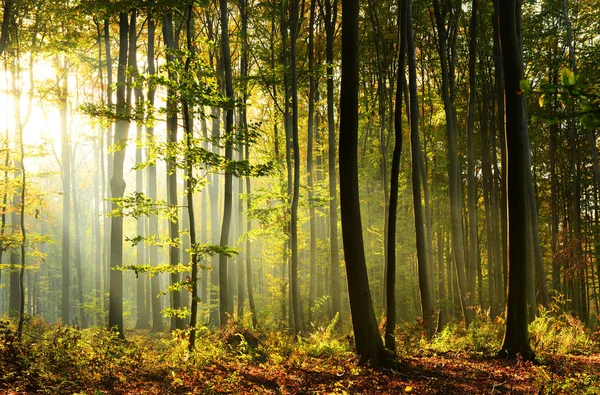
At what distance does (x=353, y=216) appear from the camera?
24.1 feet

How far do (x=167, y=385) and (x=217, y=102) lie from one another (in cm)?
508

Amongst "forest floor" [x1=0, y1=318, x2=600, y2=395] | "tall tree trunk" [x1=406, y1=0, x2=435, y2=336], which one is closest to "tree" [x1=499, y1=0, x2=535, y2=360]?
"forest floor" [x1=0, y1=318, x2=600, y2=395]

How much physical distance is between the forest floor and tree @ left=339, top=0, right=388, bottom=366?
1.54 feet

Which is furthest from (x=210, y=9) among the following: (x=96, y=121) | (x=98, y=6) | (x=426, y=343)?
(x=426, y=343)

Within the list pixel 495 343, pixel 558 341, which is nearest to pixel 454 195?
pixel 558 341

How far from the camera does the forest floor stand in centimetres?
606

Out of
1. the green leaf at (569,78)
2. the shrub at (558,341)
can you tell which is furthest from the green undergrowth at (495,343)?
the green leaf at (569,78)

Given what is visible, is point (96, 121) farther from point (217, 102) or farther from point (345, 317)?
point (345, 317)

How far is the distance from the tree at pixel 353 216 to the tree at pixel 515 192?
98.6 inches

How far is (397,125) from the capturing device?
8391 mm

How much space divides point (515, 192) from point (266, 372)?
538cm

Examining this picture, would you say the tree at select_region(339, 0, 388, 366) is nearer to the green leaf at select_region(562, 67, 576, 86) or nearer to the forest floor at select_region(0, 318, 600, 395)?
the forest floor at select_region(0, 318, 600, 395)

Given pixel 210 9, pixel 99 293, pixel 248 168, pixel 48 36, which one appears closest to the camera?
pixel 248 168

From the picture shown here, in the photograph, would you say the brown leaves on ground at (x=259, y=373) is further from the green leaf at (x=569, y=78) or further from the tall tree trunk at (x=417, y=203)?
the green leaf at (x=569, y=78)
